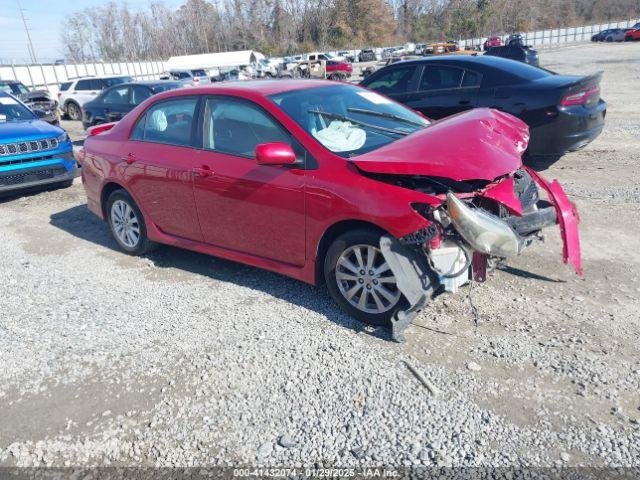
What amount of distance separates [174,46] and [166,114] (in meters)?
115

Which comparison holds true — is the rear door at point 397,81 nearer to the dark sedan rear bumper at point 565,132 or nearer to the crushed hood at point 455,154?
the dark sedan rear bumper at point 565,132

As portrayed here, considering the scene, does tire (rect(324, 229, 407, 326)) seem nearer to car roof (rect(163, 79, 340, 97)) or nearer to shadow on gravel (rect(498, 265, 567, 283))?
shadow on gravel (rect(498, 265, 567, 283))

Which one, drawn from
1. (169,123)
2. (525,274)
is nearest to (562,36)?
(525,274)

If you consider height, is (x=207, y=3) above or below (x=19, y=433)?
above

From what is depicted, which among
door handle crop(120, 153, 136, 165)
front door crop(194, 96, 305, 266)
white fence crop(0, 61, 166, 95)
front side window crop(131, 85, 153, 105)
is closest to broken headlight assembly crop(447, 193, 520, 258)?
front door crop(194, 96, 305, 266)

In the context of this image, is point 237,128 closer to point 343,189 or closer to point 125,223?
point 343,189

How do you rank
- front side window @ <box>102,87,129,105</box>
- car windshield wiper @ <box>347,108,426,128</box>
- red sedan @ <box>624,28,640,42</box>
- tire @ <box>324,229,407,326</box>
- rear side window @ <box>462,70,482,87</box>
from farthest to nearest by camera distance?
red sedan @ <box>624,28,640,42</box> → front side window @ <box>102,87,129,105</box> → rear side window @ <box>462,70,482,87</box> → car windshield wiper @ <box>347,108,426,128</box> → tire @ <box>324,229,407,326</box>

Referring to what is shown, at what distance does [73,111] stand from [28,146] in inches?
502

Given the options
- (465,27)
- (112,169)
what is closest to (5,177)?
(112,169)

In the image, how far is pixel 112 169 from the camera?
17.8 ft

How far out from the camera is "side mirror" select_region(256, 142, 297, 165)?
3768 millimetres

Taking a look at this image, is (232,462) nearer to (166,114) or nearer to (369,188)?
(369,188)

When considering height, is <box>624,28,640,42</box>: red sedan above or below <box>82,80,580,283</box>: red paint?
below

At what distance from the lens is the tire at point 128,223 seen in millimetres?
5402
